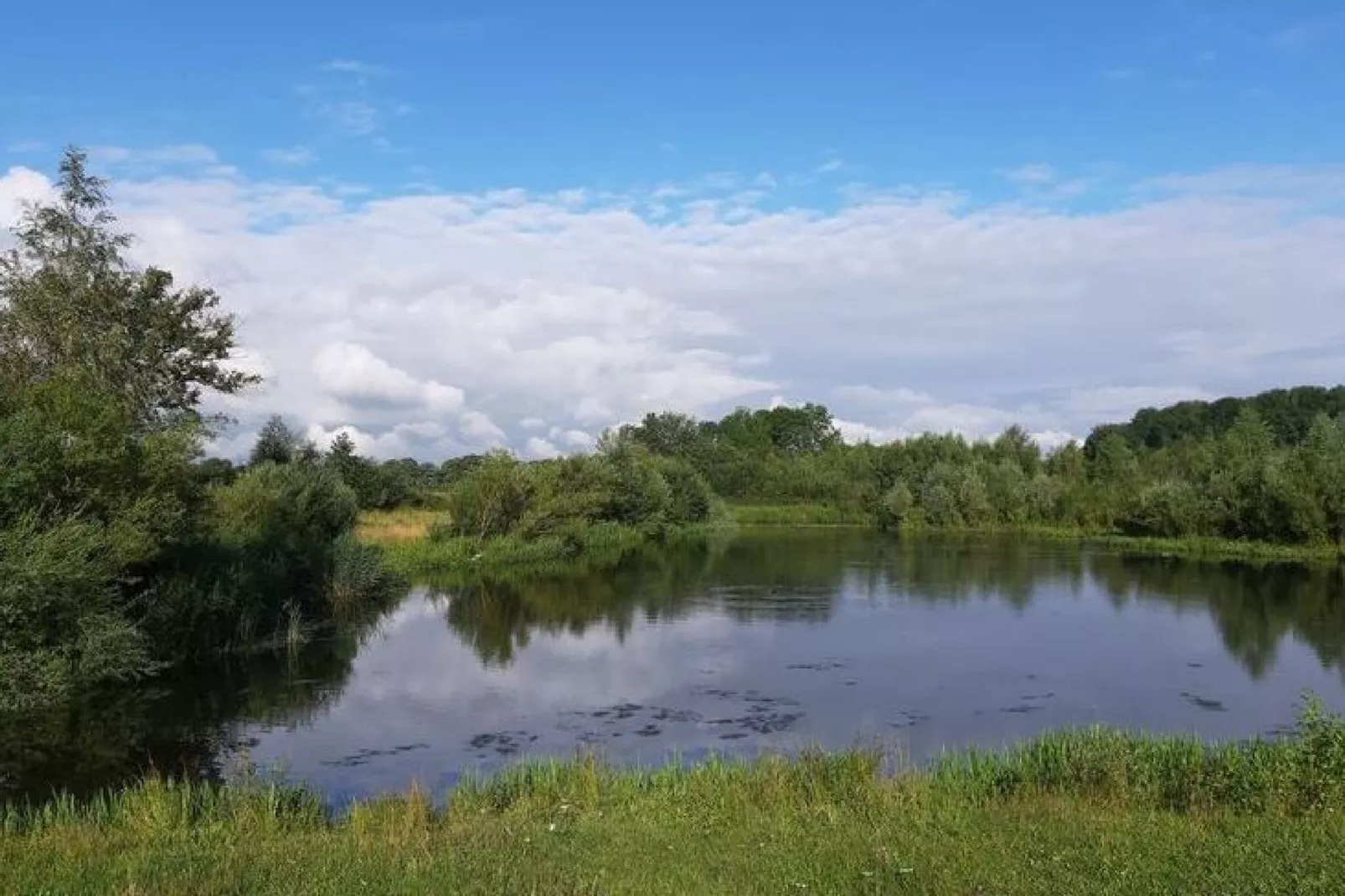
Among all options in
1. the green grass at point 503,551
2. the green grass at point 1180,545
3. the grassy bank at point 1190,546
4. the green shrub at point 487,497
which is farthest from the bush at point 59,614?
the grassy bank at point 1190,546

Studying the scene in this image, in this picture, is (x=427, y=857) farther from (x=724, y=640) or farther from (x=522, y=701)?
(x=724, y=640)

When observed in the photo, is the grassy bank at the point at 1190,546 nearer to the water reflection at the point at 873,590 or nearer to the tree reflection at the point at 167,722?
the water reflection at the point at 873,590

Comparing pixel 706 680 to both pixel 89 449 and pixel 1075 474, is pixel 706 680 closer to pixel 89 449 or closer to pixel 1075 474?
pixel 89 449

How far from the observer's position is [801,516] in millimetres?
88188

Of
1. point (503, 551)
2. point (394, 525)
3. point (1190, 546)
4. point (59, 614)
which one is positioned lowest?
point (1190, 546)

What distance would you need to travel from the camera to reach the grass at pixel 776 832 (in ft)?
23.6

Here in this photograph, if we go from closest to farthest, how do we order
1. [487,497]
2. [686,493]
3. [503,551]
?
1. [503,551]
2. [487,497]
3. [686,493]

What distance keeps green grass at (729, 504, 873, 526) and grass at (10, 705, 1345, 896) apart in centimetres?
7406

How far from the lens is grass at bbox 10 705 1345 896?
7188 millimetres

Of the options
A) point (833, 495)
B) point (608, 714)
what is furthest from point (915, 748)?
point (833, 495)

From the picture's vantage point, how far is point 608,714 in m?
18.5

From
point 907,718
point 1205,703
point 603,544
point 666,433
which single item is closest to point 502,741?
point 907,718

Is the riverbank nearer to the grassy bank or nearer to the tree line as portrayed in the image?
the grassy bank

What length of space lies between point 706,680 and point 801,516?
222 feet
